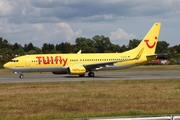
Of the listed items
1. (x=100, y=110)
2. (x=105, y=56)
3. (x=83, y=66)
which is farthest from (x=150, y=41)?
(x=100, y=110)

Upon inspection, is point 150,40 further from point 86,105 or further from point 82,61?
point 86,105

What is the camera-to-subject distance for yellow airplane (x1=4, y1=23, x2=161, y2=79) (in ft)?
145

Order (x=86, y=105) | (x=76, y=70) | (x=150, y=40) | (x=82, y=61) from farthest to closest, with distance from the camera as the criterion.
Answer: (x=150, y=40) → (x=82, y=61) → (x=76, y=70) → (x=86, y=105)

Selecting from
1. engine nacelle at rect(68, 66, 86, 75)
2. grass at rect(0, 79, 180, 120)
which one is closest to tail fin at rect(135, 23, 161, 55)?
engine nacelle at rect(68, 66, 86, 75)

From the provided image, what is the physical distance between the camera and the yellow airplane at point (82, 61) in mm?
44312

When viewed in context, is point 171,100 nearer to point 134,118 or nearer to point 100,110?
point 100,110

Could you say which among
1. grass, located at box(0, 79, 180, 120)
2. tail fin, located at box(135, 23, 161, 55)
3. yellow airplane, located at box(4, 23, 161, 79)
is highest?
tail fin, located at box(135, 23, 161, 55)

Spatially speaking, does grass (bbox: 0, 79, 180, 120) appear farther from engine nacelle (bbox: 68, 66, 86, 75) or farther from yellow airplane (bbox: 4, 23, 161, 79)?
yellow airplane (bbox: 4, 23, 161, 79)

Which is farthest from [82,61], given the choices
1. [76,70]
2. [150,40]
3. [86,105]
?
[86,105]

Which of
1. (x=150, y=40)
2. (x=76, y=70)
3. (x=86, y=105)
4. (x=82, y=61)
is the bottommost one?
(x=86, y=105)

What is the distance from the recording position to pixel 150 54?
49219mm

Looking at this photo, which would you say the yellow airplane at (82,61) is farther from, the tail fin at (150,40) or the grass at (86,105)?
the grass at (86,105)

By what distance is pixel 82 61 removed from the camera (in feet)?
152

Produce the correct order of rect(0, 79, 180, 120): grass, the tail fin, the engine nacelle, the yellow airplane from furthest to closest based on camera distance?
the tail fin < the yellow airplane < the engine nacelle < rect(0, 79, 180, 120): grass
